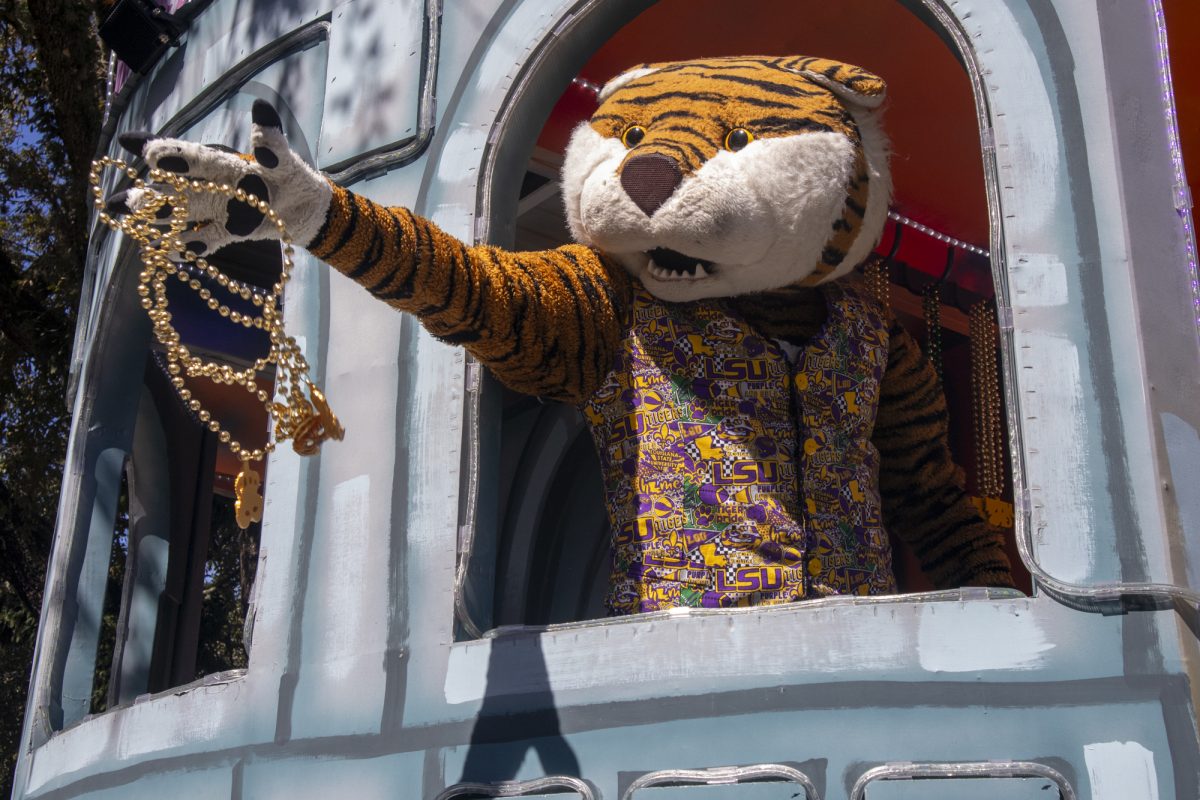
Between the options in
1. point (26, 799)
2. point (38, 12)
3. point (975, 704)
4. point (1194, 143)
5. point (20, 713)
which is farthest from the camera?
point (20, 713)

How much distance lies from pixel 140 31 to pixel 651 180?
246cm

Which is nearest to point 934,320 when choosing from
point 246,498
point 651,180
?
point 651,180

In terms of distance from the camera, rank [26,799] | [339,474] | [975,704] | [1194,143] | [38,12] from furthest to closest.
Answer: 1. [38,12]
2. [1194,143]
3. [26,799]
4. [339,474]
5. [975,704]

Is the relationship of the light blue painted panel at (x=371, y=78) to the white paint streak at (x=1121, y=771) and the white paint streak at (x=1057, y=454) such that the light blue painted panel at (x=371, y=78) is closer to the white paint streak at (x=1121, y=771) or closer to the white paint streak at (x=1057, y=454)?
the white paint streak at (x=1057, y=454)

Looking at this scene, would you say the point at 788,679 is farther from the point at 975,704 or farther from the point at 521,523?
the point at 521,523

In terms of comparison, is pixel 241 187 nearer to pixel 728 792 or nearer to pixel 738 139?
pixel 738 139

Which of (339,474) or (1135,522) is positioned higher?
(339,474)

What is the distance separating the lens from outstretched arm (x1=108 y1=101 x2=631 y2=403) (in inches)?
105

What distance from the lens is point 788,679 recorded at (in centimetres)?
279

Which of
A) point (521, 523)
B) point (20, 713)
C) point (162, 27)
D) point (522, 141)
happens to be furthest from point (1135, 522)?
point (20, 713)

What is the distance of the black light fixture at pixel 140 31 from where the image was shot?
4.68 meters

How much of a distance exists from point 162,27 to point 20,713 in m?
7.06

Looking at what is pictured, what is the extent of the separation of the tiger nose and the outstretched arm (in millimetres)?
282

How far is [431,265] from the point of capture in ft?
9.51
